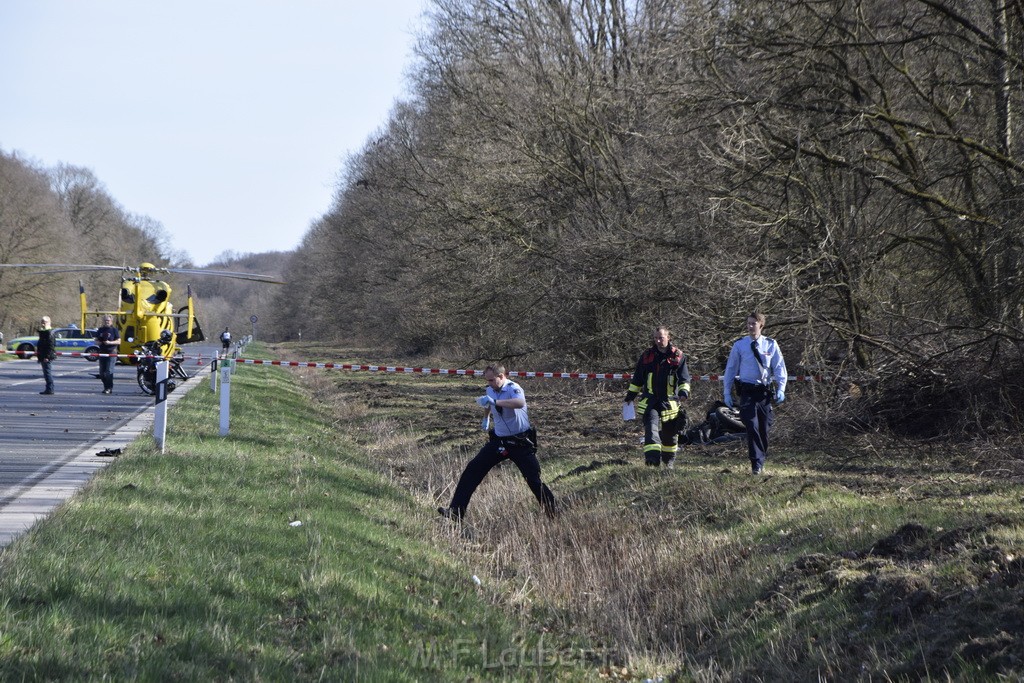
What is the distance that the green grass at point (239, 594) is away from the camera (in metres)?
5.01

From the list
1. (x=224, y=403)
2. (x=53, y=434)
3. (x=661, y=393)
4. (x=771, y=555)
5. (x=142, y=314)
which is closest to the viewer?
(x=771, y=555)

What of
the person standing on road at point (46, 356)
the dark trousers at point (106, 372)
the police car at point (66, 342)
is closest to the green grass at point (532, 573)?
the person standing on road at point (46, 356)

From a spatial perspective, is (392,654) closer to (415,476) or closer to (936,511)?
(936,511)

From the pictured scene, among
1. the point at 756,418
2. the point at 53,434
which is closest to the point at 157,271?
the point at 53,434

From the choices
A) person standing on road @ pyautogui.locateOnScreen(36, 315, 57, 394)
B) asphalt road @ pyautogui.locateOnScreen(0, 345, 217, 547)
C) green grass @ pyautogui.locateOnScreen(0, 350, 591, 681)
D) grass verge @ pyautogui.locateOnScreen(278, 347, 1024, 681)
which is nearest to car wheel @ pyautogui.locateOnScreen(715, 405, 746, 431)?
grass verge @ pyautogui.locateOnScreen(278, 347, 1024, 681)

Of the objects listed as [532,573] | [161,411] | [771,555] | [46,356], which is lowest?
[532,573]

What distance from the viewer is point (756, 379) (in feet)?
37.7

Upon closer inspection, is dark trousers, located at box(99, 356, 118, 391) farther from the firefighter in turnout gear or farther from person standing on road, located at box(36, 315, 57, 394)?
the firefighter in turnout gear

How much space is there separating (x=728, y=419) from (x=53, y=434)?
31.4ft

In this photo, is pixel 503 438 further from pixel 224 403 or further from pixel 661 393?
pixel 224 403

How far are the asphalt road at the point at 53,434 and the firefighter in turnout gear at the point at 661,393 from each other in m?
6.15

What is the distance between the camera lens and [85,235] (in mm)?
80250

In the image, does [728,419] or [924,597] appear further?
[728,419]

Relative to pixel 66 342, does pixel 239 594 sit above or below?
below
